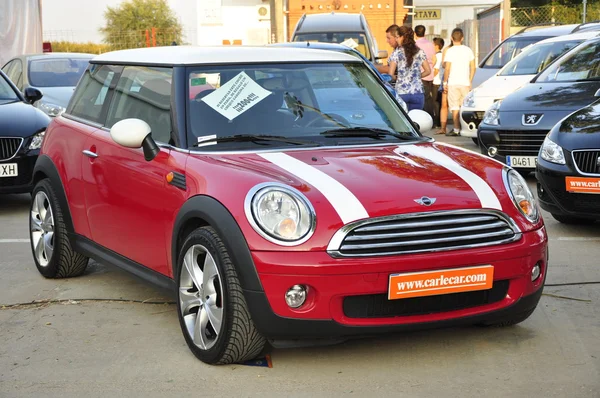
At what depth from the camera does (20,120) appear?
10.2 m

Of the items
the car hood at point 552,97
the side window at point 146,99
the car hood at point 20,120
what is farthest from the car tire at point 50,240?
the car hood at point 552,97

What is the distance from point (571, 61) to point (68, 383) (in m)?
8.38

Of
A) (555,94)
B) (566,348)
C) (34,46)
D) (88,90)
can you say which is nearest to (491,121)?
(555,94)

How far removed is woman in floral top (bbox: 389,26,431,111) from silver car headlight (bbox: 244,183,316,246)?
10.3m

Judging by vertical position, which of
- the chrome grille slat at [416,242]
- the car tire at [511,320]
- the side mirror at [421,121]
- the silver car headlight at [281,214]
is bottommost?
the car tire at [511,320]

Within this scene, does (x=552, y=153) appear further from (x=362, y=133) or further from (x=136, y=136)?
(x=136, y=136)

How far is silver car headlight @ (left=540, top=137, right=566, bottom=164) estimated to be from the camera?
8164mm

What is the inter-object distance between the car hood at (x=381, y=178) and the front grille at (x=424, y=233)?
4 centimetres

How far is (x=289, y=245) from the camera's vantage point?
176 inches

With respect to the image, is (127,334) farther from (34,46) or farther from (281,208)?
(34,46)

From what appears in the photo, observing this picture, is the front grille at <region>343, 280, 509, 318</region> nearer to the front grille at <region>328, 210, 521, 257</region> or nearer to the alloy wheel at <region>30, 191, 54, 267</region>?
the front grille at <region>328, 210, 521, 257</region>

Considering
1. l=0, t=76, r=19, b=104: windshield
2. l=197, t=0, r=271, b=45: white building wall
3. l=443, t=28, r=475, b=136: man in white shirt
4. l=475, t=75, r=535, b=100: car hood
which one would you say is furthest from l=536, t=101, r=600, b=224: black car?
l=197, t=0, r=271, b=45: white building wall

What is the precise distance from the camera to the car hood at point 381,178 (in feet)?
15.1

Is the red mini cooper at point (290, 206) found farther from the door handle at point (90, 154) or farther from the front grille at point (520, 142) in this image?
Answer: the front grille at point (520, 142)
